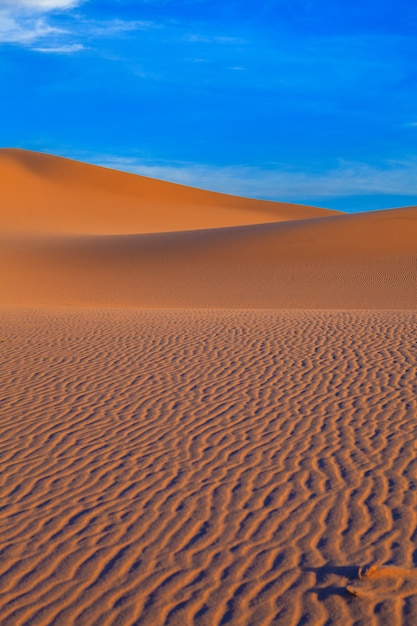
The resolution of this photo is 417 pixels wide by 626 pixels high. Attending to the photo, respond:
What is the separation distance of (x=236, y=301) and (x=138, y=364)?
15.9 meters

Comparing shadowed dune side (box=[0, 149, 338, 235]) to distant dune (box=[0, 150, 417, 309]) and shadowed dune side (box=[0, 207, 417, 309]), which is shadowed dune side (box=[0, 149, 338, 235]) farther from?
shadowed dune side (box=[0, 207, 417, 309])

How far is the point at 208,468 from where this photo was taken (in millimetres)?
6926

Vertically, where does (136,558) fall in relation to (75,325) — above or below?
below

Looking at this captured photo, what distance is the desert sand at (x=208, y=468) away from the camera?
4.66m

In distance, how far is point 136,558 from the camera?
5145 millimetres

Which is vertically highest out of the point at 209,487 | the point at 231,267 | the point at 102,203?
the point at 102,203

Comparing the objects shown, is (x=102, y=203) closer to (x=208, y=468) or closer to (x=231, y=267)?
(x=231, y=267)

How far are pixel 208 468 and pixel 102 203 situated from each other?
229ft

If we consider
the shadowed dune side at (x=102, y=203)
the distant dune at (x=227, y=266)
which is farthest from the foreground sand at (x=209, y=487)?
the shadowed dune side at (x=102, y=203)

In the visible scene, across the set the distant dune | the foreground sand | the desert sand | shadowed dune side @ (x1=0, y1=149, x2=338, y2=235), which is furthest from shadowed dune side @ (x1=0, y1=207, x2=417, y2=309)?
the foreground sand

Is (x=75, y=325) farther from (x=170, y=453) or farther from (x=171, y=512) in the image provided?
(x=171, y=512)

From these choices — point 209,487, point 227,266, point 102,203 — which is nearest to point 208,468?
point 209,487

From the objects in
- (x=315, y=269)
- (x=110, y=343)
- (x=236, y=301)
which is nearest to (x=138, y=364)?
(x=110, y=343)

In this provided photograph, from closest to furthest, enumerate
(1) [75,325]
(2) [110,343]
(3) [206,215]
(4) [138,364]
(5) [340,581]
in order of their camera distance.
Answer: (5) [340,581]
(4) [138,364]
(2) [110,343]
(1) [75,325]
(3) [206,215]
